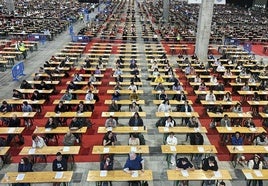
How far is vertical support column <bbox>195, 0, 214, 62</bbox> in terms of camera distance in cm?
2542

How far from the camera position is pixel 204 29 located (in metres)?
26.0

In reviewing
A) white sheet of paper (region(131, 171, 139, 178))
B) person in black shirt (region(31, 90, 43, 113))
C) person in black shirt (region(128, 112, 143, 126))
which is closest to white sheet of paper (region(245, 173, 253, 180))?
white sheet of paper (region(131, 171, 139, 178))

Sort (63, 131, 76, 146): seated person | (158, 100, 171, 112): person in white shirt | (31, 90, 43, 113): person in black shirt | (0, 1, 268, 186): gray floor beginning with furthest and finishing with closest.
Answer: (31, 90, 43, 113): person in black shirt < (158, 100, 171, 112): person in white shirt < (63, 131, 76, 146): seated person < (0, 1, 268, 186): gray floor

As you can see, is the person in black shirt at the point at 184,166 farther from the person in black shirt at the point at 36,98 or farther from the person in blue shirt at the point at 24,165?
the person in black shirt at the point at 36,98

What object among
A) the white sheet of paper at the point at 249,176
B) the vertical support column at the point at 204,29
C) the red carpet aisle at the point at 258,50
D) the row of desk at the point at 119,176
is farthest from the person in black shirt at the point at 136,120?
the red carpet aisle at the point at 258,50

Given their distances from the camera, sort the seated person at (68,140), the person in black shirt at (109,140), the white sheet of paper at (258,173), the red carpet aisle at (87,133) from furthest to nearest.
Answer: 1. the red carpet aisle at (87,133)
2. the seated person at (68,140)
3. the person in black shirt at (109,140)
4. the white sheet of paper at (258,173)

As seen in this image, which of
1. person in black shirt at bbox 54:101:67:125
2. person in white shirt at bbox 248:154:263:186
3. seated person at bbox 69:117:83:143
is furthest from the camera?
person in black shirt at bbox 54:101:67:125

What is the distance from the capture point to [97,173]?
9.72m

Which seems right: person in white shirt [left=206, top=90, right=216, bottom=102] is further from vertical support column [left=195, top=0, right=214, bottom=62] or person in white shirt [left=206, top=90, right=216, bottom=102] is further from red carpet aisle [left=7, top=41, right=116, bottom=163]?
vertical support column [left=195, top=0, right=214, bottom=62]

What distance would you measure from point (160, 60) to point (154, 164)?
13.2 m

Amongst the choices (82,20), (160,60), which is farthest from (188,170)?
(82,20)

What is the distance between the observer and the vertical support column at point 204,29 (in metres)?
25.4

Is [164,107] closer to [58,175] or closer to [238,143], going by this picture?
[238,143]

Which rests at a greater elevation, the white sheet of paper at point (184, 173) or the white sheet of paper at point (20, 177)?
the white sheet of paper at point (184, 173)
